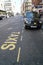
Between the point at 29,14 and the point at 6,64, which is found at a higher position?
the point at 6,64

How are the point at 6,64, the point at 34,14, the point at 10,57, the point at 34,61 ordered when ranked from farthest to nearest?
the point at 34,14, the point at 10,57, the point at 34,61, the point at 6,64

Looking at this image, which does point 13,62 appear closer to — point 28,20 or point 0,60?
point 0,60

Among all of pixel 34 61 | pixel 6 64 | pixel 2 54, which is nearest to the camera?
pixel 6 64

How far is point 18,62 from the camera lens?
8.16 metres

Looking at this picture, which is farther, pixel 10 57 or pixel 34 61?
pixel 10 57

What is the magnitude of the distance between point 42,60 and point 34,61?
1.16ft

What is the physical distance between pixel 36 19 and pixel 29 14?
6.74 feet

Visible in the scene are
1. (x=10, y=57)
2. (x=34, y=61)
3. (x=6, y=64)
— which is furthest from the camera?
(x=10, y=57)

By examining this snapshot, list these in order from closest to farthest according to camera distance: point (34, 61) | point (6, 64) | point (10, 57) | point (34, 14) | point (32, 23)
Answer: point (6, 64), point (34, 61), point (10, 57), point (32, 23), point (34, 14)

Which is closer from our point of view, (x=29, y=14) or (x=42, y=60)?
(x=42, y=60)

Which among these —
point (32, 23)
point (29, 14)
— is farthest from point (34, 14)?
point (32, 23)

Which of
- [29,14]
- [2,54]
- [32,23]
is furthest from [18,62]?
[29,14]

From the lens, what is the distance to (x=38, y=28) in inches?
1031

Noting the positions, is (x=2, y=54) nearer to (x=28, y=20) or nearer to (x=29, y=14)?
(x=28, y=20)
